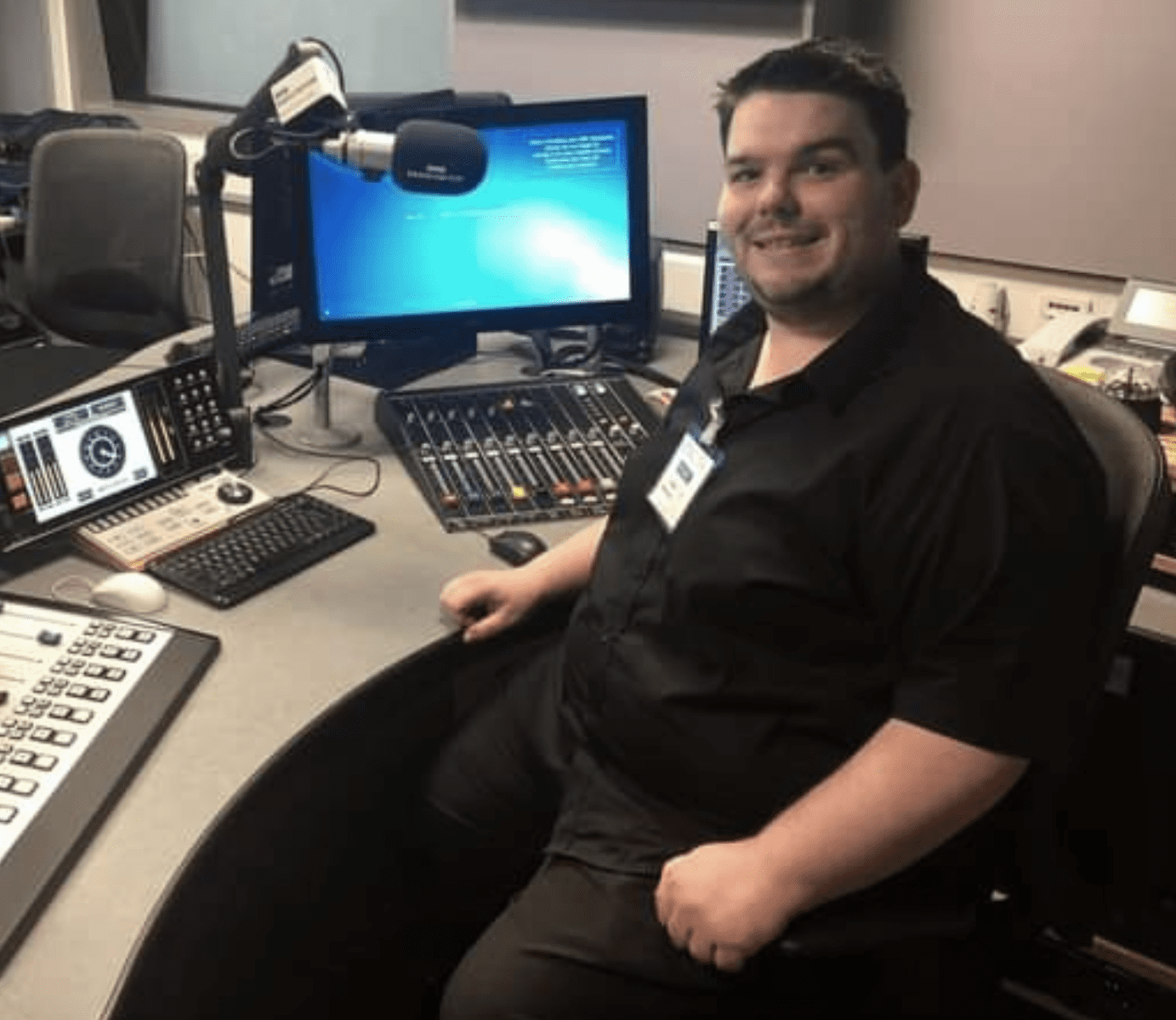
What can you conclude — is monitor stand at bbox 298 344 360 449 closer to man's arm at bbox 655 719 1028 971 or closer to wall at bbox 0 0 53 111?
man's arm at bbox 655 719 1028 971

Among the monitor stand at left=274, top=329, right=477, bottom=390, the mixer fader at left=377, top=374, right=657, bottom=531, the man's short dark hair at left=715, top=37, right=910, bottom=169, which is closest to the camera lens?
the man's short dark hair at left=715, top=37, right=910, bottom=169

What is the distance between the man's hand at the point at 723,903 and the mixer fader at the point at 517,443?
1.94ft

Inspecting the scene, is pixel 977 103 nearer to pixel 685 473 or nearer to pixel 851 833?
pixel 685 473

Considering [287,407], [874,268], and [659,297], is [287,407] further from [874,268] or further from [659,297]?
[874,268]

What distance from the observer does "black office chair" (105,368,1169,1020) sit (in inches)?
43.9

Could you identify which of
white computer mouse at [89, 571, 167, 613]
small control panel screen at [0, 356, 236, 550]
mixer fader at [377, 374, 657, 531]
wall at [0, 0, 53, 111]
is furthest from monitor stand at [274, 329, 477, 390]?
wall at [0, 0, 53, 111]

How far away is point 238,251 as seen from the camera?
332 cm

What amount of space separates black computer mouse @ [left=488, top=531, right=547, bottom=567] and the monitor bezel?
0.47 metres

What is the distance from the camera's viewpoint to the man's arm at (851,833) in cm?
109

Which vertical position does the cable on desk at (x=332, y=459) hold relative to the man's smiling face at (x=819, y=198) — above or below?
below

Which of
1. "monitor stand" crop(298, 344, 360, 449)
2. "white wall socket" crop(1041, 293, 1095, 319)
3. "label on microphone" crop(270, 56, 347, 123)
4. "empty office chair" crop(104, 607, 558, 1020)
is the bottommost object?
"empty office chair" crop(104, 607, 558, 1020)

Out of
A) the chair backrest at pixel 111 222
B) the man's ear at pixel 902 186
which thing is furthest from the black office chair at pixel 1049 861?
the chair backrest at pixel 111 222

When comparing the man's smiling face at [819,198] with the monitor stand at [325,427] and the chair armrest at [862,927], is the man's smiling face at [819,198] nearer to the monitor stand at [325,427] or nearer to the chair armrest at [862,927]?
the chair armrest at [862,927]

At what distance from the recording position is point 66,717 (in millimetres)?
1169
